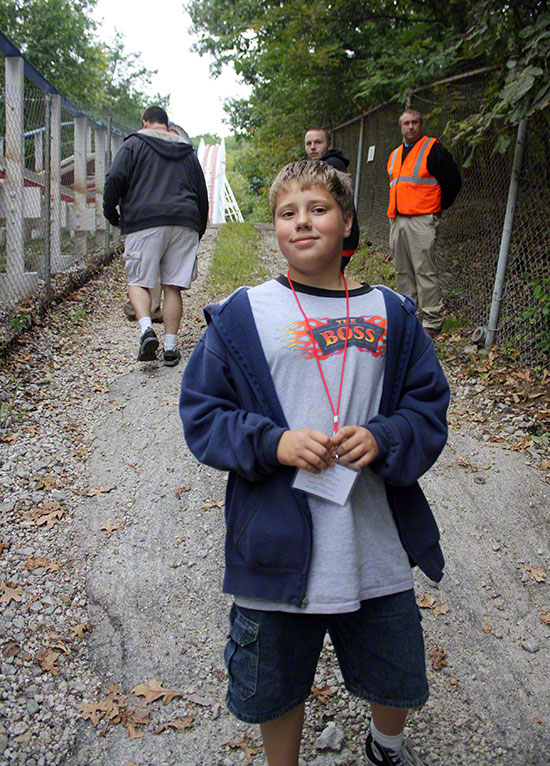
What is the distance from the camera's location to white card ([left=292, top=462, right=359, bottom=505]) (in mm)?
1637

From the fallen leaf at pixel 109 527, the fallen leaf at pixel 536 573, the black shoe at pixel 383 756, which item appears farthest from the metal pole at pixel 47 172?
the black shoe at pixel 383 756

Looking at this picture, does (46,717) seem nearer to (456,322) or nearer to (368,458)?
(368,458)

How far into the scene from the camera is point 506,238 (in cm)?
571

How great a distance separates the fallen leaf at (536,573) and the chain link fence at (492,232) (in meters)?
2.26

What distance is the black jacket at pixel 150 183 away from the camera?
17.8 feet

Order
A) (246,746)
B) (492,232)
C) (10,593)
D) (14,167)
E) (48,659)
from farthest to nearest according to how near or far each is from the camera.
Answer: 1. (492,232)
2. (14,167)
3. (10,593)
4. (48,659)
5. (246,746)

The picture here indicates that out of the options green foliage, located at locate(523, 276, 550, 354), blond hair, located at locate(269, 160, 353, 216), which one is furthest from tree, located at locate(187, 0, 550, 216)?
blond hair, located at locate(269, 160, 353, 216)

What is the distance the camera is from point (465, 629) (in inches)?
121

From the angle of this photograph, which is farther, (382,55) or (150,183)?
(382,55)

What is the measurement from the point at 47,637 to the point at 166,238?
3.53 meters

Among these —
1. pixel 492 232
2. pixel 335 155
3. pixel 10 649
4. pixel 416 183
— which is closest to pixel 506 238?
pixel 492 232

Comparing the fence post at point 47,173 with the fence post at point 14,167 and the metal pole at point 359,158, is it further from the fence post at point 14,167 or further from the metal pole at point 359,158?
the metal pole at point 359,158

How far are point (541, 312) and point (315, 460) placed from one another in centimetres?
433

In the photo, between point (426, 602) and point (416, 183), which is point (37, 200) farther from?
point (426, 602)
